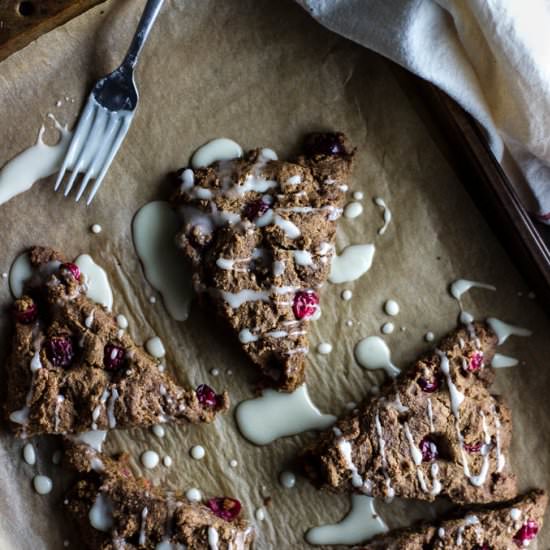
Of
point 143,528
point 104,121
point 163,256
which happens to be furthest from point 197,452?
point 104,121

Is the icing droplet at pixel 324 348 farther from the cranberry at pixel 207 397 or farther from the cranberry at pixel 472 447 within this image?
the cranberry at pixel 472 447

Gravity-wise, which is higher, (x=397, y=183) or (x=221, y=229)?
(x=221, y=229)

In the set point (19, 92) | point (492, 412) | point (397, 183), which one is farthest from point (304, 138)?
point (492, 412)

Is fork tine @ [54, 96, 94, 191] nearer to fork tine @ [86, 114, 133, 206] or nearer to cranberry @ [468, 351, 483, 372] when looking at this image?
fork tine @ [86, 114, 133, 206]

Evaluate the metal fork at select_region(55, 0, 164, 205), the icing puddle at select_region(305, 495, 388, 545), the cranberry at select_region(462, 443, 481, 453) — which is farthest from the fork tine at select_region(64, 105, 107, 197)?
the cranberry at select_region(462, 443, 481, 453)

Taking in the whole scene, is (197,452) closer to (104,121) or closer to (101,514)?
(101,514)

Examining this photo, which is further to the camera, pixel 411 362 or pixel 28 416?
pixel 411 362

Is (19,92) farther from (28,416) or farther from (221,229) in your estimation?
(28,416)
